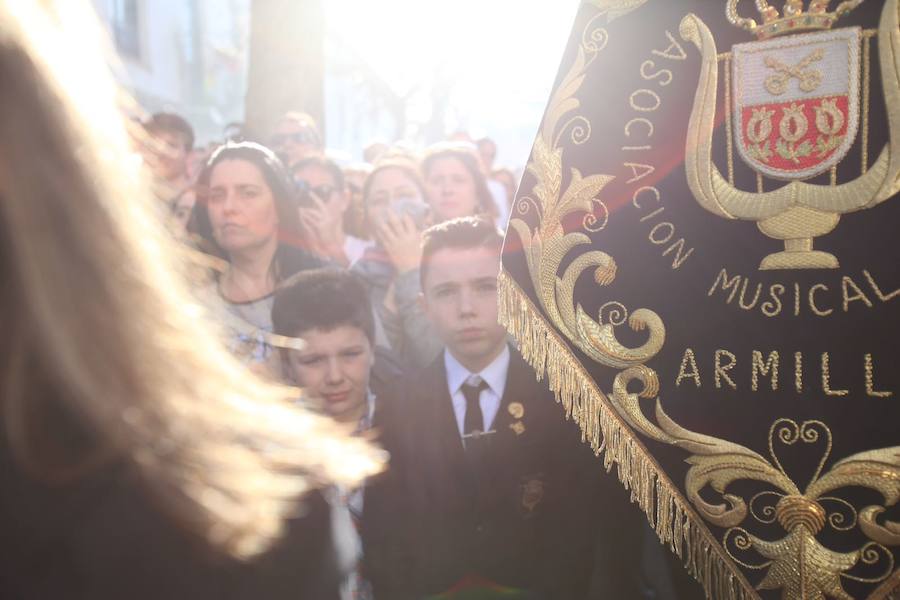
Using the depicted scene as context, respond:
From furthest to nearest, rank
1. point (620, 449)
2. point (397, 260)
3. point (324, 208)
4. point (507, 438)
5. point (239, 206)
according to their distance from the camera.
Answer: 1. point (324, 208)
2. point (397, 260)
3. point (239, 206)
4. point (507, 438)
5. point (620, 449)

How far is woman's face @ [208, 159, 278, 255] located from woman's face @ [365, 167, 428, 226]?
0.51m

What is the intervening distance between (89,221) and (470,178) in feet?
8.17

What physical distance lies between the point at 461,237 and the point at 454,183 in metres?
0.93

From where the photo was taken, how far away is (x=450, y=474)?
2100mm

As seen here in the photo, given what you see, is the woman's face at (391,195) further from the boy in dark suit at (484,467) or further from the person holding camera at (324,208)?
the boy in dark suit at (484,467)

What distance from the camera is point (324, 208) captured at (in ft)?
9.64

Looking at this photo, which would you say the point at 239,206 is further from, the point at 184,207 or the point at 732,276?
the point at 732,276

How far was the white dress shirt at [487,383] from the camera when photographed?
6.91 feet

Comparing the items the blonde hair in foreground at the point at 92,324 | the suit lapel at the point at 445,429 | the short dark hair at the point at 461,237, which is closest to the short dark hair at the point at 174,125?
the short dark hair at the point at 461,237

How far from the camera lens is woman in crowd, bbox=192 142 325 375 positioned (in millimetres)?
2436

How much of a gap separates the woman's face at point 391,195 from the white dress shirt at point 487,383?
2.96 ft

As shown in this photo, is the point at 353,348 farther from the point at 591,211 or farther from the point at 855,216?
the point at 855,216

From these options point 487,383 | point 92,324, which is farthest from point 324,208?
point 92,324

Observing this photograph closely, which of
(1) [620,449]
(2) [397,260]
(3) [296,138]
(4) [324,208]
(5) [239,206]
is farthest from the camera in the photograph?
(3) [296,138]
